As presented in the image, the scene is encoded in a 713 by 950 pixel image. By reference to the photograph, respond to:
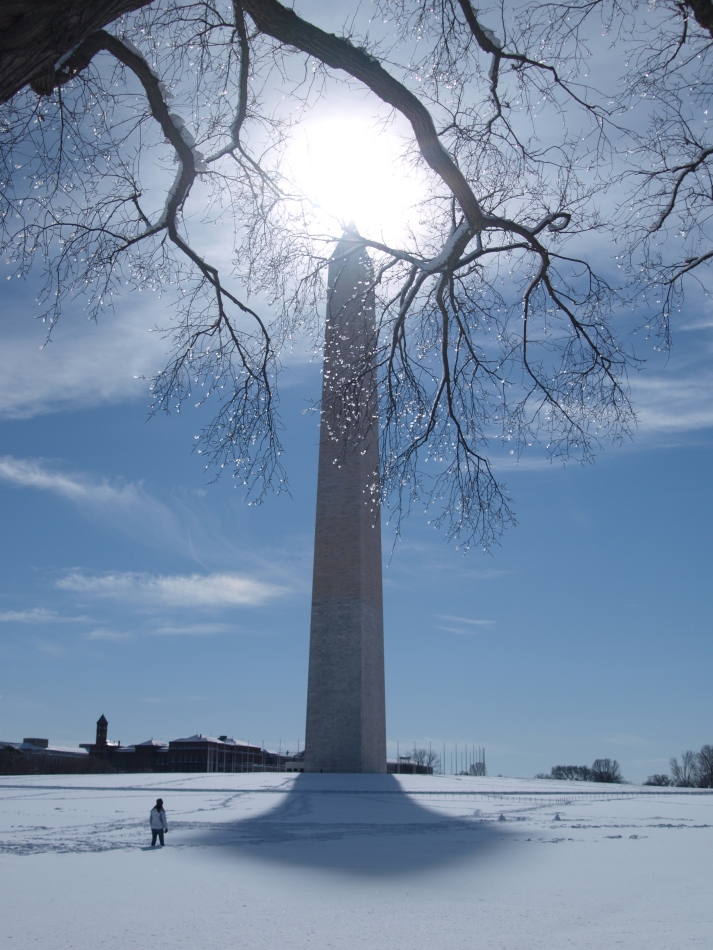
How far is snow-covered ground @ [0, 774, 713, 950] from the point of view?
4363 millimetres

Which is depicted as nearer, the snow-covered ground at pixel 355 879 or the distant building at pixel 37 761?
the snow-covered ground at pixel 355 879

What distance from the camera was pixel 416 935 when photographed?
14.3 ft

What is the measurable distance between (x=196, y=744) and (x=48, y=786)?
4758 cm

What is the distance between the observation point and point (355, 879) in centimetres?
599

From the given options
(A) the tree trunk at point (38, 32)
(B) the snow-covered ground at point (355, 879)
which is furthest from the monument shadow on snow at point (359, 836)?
(A) the tree trunk at point (38, 32)

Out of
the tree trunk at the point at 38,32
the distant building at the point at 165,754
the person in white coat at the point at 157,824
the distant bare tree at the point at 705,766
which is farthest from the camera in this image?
the distant building at the point at 165,754

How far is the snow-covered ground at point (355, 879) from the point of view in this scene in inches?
172

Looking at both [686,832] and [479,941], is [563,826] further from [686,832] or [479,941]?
[479,941]

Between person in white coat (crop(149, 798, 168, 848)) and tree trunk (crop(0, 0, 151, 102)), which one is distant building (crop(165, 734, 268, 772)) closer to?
person in white coat (crop(149, 798, 168, 848))

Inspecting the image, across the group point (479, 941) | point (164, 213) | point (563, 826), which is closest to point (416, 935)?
point (479, 941)

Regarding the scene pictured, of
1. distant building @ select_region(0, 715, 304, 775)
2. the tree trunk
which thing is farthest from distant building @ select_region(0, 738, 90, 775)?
the tree trunk

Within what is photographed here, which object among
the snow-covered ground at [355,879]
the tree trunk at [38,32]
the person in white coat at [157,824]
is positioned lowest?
the snow-covered ground at [355,879]

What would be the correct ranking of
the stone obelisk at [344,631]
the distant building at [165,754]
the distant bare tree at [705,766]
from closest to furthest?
the stone obelisk at [344,631], the distant bare tree at [705,766], the distant building at [165,754]

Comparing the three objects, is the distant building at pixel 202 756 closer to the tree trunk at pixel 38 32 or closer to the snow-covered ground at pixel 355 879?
the snow-covered ground at pixel 355 879
